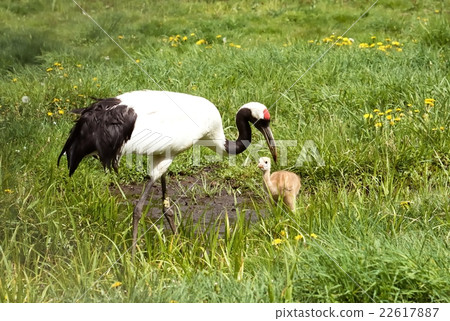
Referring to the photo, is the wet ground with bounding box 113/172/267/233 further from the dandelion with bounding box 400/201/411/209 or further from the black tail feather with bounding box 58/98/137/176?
the dandelion with bounding box 400/201/411/209

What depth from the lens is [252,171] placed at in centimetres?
576

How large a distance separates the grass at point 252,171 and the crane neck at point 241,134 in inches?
15.2

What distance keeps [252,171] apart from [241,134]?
618 mm

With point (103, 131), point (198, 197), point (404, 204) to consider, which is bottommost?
point (198, 197)

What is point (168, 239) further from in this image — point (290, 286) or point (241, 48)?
point (241, 48)

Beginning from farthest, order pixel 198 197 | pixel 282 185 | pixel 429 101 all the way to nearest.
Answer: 1. pixel 198 197
2. pixel 429 101
3. pixel 282 185

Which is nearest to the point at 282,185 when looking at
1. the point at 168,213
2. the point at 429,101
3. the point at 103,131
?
the point at 168,213

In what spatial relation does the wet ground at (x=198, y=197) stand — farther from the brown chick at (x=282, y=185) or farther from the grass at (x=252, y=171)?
the brown chick at (x=282, y=185)

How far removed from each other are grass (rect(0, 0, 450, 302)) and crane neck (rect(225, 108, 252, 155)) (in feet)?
1.26

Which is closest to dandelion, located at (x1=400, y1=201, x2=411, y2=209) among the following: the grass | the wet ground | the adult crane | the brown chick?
the grass

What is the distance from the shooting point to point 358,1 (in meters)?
11.0

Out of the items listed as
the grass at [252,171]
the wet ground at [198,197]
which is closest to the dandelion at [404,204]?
the grass at [252,171]

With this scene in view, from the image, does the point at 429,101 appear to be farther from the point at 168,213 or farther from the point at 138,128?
the point at 138,128
